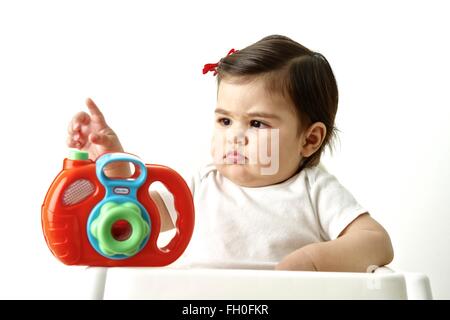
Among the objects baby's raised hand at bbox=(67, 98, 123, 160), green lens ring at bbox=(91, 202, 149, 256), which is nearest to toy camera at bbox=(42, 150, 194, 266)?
green lens ring at bbox=(91, 202, 149, 256)

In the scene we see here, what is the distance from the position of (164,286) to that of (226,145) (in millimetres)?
364

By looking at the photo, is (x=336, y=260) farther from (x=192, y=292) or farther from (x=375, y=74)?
(x=375, y=74)

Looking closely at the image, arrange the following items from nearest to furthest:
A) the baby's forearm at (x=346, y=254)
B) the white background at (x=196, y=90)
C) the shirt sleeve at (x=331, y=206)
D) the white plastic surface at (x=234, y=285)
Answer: the white plastic surface at (x=234, y=285), the baby's forearm at (x=346, y=254), the shirt sleeve at (x=331, y=206), the white background at (x=196, y=90)

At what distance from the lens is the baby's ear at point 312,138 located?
115 centimetres

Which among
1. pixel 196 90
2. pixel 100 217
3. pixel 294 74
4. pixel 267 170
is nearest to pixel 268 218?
pixel 267 170

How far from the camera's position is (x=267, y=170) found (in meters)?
1.12

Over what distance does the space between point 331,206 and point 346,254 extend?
141mm

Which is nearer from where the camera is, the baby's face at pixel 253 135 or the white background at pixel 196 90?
the baby's face at pixel 253 135

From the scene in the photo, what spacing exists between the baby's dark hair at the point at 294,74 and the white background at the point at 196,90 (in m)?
0.41

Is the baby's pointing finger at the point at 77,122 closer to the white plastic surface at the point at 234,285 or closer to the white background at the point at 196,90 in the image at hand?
the white plastic surface at the point at 234,285

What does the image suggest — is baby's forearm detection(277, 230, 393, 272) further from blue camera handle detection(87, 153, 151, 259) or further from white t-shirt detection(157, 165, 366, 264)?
blue camera handle detection(87, 153, 151, 259)

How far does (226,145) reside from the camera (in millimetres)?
1113

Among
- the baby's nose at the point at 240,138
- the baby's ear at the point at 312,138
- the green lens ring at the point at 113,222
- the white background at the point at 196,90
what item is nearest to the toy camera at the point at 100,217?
the green lens ring at the point at 113,222

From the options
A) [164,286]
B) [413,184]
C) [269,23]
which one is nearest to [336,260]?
[164,286]
